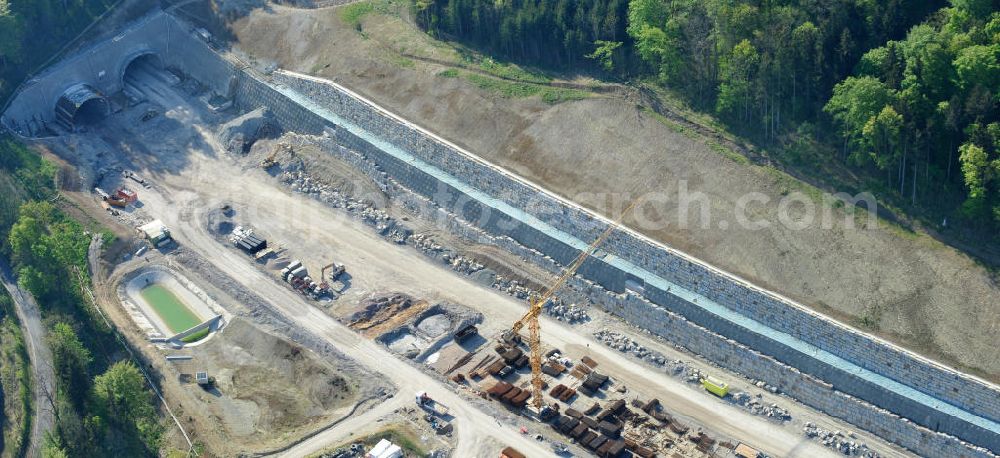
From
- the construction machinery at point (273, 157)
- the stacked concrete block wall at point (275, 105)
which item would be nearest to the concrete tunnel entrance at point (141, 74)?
the stacked concrete block wall at point (275, 105)

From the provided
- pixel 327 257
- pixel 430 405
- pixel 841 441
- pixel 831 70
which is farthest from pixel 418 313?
pixel 831 70

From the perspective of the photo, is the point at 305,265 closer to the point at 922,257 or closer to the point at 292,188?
the point at 292,188

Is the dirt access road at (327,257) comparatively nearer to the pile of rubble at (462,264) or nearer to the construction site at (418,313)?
the construction site at (418,313)

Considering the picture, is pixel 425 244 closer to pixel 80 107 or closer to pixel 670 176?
pixel 670 176

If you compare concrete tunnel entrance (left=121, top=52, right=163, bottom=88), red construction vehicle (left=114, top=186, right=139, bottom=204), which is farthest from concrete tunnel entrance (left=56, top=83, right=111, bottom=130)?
red construction vehicle (left=114, top=186, right=139, bottom=204)

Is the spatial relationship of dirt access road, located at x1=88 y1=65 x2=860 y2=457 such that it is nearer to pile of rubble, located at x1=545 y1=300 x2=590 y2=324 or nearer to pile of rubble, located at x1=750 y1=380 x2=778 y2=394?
pile of rubble, located at x1=545 y1=300 x2=590 y2=324

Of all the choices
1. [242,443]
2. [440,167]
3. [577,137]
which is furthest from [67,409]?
[577,137]
